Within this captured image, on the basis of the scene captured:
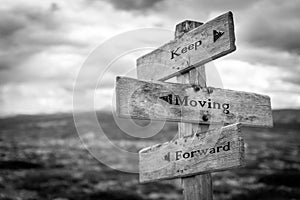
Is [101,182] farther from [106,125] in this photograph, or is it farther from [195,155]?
[106,125]

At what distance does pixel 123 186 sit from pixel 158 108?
18018 millimetres

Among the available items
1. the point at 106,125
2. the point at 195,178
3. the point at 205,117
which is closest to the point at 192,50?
the point at 205,117

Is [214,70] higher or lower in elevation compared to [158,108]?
higher

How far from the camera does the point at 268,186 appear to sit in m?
20.9

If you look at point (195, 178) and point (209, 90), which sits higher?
point (209, 90)

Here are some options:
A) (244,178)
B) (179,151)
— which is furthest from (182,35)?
(244,178)

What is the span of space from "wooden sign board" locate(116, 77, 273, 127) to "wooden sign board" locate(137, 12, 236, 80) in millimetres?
427

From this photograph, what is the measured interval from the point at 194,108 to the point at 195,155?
1.90 feet

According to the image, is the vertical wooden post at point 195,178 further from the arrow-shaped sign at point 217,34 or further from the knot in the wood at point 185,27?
the arrow-shaped sign at point 217,34

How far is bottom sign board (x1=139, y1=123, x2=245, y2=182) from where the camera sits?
→ 438 centimetres

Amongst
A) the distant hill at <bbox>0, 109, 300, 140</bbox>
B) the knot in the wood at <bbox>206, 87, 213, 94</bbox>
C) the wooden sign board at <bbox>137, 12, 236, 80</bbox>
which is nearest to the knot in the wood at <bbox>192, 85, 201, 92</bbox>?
the knot in the wood at <bbox>206, 87, 213, 94</bbox>

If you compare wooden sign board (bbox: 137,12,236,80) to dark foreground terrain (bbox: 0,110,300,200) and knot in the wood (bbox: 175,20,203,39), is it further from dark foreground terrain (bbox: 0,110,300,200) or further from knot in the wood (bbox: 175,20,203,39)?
dark foreground terrain (bbox: 0,110,300,200)

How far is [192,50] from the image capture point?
5.05 m

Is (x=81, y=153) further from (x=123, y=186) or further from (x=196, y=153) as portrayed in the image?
(x=196, y=153)
